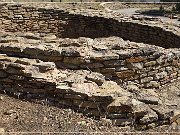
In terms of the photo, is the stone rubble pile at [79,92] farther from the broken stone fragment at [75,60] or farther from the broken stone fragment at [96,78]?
the broken stone fragment at [75,60]

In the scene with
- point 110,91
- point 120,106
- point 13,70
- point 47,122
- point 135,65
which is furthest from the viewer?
point 135,65

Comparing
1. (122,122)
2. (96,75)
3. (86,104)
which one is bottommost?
(122,122)

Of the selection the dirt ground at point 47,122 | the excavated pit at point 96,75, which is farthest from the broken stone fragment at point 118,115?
the dirt ground at point 47,122

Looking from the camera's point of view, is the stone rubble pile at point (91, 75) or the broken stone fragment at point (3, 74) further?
the broken stone fragment at point (3, 74)

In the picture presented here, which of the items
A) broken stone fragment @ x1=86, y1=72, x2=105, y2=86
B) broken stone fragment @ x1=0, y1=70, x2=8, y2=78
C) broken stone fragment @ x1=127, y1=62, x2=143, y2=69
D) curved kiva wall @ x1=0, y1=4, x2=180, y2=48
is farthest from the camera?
curved kiva wall @ x1=0, y1=4, x2=180, y2=48

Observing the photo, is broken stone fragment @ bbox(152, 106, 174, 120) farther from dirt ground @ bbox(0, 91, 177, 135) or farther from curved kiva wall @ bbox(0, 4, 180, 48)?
curved kiva wall @ bbox(0, 4, 180, 48)

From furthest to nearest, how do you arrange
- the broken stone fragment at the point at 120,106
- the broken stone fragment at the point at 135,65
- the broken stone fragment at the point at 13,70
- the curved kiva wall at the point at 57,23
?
the curved kiva wall at the point at 57,23 → the broken stone fragment at the point at 135,65 → the broken stone fragment at the point at 13,70 → the broken stone fragment at the point at 120,106

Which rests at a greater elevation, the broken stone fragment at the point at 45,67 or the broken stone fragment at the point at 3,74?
the broken stone fragment at the point at 45,67

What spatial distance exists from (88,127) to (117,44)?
10.2 ft

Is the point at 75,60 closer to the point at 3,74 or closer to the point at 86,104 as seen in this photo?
the point at 3,74

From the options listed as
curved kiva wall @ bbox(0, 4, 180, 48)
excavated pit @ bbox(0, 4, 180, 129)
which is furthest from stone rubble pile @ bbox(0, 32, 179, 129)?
curved kiva wall @ bbox(0, 4, 180, 48)

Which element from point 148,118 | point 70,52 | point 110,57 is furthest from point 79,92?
point 110,57

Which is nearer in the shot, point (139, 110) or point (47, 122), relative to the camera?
point (47, 122)

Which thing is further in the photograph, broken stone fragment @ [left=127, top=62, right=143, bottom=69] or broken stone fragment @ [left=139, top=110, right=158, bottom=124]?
broken stone fragment @ [left=127, top=62, right=143, bottom=69]
